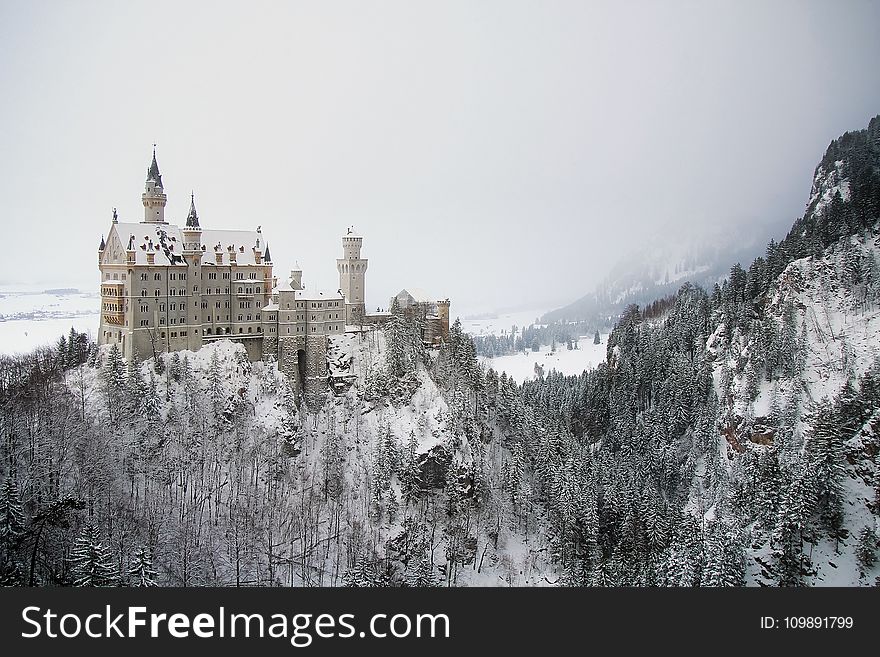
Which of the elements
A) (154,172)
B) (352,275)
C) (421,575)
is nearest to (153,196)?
(154,172)

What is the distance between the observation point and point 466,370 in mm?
62094

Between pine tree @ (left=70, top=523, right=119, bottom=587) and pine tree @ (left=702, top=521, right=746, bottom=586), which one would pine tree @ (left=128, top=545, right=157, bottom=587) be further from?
pine tree @ (left=702, top=521, right=746, bottom=586)

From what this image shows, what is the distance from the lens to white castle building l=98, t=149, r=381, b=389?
50938mm

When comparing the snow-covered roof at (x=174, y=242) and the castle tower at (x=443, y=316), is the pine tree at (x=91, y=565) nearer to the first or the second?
the snow-covered roof at (x=174, y=242)

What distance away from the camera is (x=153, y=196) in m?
55.0

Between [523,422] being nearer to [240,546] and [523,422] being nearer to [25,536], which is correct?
[240,546]

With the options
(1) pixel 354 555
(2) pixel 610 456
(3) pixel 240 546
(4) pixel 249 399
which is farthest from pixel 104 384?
(2) pixel 610 456

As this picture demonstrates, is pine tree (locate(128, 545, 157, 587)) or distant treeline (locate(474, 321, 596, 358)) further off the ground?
distant treeline (locate(474, 321, 596, 358))

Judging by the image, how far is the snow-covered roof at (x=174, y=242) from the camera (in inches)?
2023

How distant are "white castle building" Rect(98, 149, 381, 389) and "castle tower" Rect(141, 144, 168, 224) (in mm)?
78

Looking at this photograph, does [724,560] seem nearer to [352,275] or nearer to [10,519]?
[352,275]

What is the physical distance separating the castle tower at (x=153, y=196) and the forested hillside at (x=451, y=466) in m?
11.8

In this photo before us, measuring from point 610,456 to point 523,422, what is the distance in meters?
11.4

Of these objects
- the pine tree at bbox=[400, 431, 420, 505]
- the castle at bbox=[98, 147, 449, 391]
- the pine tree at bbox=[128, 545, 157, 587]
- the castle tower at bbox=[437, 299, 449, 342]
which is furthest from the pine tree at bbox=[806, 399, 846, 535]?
the pine tree at bbox=[128, 545, 157, 587]
